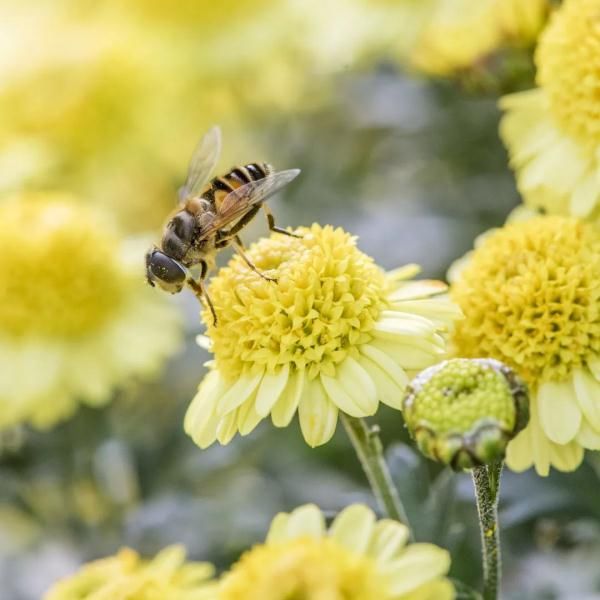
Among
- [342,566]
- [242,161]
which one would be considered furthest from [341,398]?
[242,161]

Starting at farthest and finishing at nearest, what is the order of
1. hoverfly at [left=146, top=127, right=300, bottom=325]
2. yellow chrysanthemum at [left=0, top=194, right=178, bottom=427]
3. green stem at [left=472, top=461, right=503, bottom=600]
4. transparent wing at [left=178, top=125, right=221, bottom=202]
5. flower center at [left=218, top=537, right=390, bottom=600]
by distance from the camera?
yellow chrysanthemum at [left=0, top=194, right=178, bottom=427] → transparent wing at [left=178, top=125, right=221, bottom=202] → hoverfly at [left=146, top=127, right=300, bottom=325] → green stem at [left=472, top=461, right=503, bottom=600] → flower center at [left=218, top=537, right=390, bottom=600]

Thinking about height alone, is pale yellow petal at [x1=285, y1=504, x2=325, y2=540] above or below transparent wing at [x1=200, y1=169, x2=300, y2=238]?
below

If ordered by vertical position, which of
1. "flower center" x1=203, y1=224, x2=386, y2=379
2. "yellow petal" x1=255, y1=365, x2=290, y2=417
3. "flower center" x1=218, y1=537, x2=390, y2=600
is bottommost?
"flower center" x1=218, y1=537, x2=390, y2=600

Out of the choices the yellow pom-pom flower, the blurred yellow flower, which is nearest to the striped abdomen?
the yellow pom-pom flower

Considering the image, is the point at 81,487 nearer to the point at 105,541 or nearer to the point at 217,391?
the point at 105,541

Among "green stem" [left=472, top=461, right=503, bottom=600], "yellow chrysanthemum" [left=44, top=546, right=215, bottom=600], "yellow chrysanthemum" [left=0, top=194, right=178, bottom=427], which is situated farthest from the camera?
"yellow chrysanthemum" [left=0, top=194, right=178, bottom=427]

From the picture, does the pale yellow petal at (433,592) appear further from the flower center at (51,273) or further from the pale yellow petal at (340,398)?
the flower center at (51,273)

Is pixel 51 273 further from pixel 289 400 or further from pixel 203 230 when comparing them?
pixel 289 400

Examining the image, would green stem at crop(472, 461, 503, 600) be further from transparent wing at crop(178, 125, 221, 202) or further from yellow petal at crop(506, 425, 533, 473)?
transparent wing at crop(178, 125, 221, 202)
